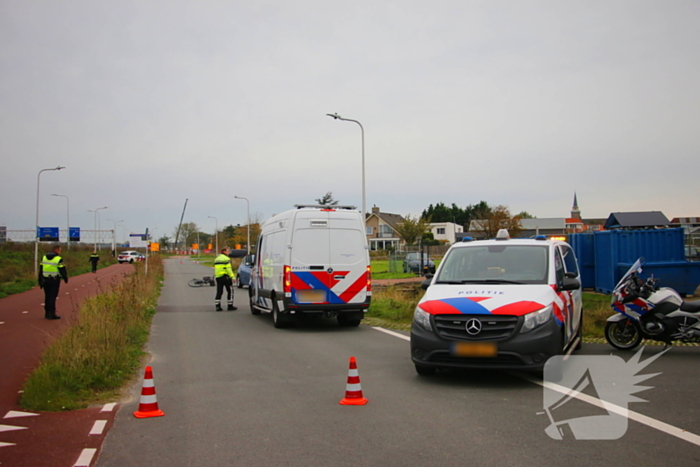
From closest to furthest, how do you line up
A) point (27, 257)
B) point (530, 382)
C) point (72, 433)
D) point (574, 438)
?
point (574, 438)
point (72, 433)
point (530, 382)
point (27, 257)

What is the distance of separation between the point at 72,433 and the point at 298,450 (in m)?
2.18

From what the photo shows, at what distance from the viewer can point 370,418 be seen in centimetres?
604

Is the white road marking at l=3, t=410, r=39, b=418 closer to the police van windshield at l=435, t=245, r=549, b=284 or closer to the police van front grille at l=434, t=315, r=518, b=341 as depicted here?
the police van front grille at l=434, t=315, r=518, b=341

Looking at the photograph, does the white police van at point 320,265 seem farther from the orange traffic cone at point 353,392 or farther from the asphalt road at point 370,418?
the orange traffic cone at point 353,392

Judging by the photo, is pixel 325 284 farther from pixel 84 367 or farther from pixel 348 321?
pixel 84 367

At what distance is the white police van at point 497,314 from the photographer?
23.5ft

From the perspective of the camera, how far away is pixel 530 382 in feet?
24.6

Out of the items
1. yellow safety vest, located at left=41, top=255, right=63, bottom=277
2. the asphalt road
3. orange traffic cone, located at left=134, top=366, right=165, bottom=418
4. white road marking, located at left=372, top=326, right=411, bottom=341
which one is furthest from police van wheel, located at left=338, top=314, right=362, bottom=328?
orange traffic cone, located at left=134, top=366, right=165, bottom=418

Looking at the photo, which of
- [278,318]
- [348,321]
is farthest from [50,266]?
[348,321]

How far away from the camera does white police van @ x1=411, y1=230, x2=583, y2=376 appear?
716 centimetres

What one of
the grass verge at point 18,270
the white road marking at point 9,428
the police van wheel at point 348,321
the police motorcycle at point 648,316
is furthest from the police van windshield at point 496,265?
the grass verge at point 18,270

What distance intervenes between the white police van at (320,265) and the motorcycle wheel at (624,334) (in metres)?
5.17

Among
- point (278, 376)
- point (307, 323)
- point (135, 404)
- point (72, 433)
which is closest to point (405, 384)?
point (278, 376)

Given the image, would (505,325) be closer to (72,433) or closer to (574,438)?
(574,438)
